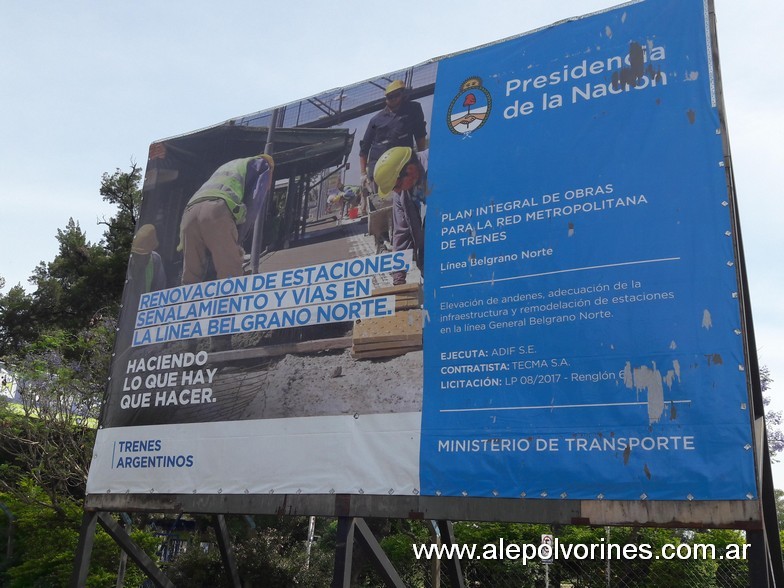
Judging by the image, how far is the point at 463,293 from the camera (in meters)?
5.70

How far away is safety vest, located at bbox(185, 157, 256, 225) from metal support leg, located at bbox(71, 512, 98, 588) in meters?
3.16

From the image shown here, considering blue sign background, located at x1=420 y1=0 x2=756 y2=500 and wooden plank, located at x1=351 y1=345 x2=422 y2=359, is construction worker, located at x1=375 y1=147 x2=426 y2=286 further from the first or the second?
wooden plank, located at x1=351 y1=345 x2=422 y2=359

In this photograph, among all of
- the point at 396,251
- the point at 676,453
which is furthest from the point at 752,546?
the point at 396,251

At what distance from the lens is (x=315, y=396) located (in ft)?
20.2

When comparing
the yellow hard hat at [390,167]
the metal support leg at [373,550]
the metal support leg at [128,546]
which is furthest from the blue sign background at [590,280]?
the metal support leg at [128,546]

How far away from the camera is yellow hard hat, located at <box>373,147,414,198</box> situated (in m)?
6.47

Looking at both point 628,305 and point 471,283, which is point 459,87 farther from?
point 628,305

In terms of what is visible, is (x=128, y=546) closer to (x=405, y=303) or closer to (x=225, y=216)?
(x=225, y=216)

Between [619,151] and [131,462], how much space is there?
509 centimetres

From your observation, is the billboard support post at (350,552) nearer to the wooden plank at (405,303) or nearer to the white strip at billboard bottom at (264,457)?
the white strip at billboard bottom at (264,457)

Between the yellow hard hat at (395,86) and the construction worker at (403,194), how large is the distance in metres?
0.65

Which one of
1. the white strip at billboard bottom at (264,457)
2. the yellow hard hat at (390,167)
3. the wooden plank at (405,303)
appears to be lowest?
the white strip at billboard bottom at (264,457)

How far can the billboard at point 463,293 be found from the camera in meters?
4.79

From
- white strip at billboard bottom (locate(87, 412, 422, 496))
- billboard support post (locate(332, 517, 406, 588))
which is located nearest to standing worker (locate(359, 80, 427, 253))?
white strip at billboard bottom (locate(87, 412, 422, 496))
